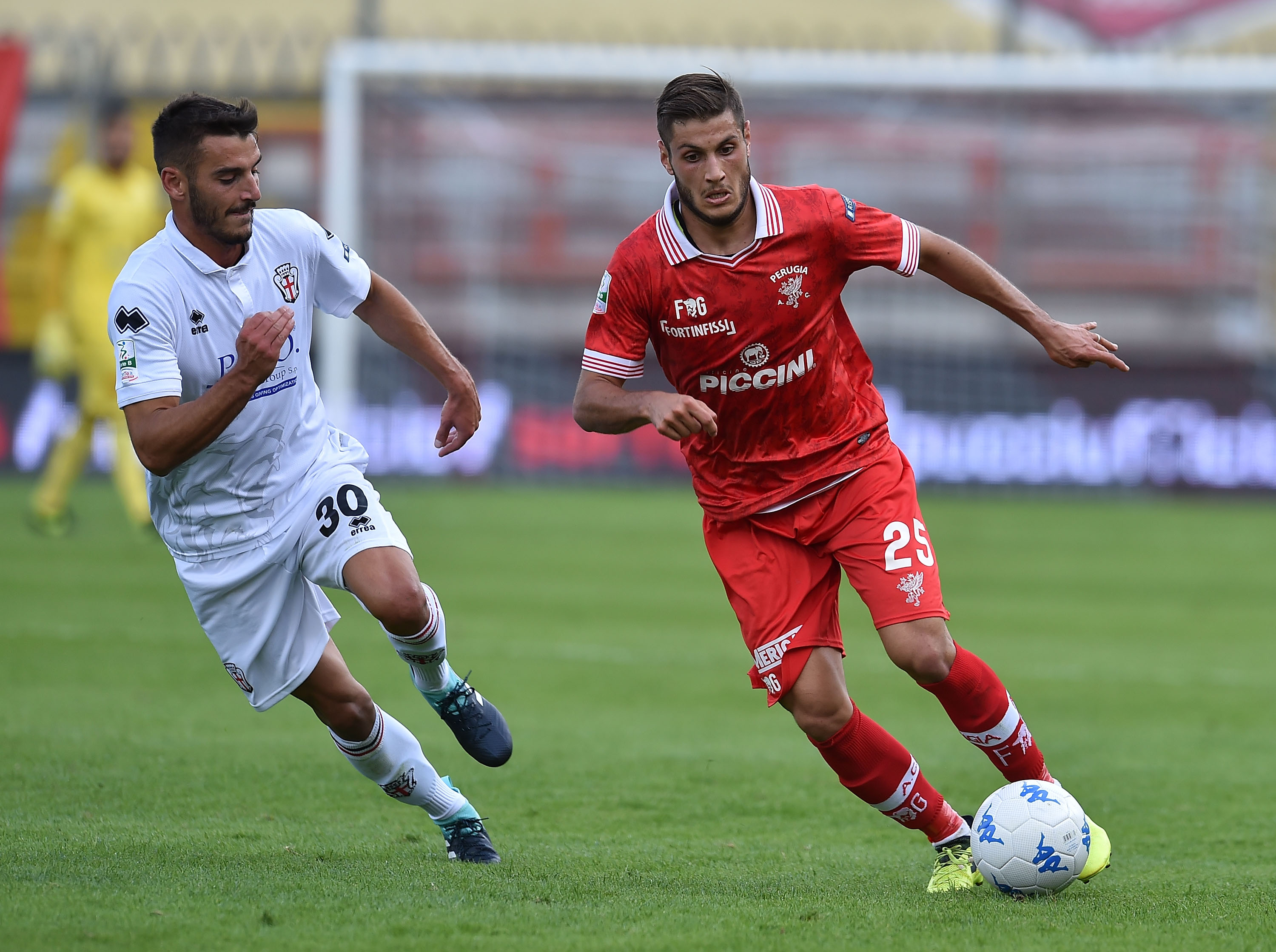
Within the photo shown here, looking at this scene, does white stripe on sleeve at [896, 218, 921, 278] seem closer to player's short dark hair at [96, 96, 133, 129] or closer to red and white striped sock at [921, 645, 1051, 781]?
red and white striped sock at [921, 645, 1051, 781]

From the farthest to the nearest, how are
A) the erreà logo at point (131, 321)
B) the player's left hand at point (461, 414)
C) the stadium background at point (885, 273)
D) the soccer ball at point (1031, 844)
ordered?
1. the stadium background at point (885, 273)
2. the player's left hand at point (461, 414)
3. the erreà logo at point (131, 321)
4. the soccer ball at point (1031, 844)

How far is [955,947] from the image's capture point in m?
3.85

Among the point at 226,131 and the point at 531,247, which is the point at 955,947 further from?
the point at 531,247

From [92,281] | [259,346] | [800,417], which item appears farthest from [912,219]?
[259,346]

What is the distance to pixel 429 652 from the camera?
4.75 m

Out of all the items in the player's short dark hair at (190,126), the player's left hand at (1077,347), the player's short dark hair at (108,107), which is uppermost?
the player's short dark hair at (108,107)

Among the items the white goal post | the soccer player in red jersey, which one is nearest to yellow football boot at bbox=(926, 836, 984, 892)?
the soccer player in red jersey

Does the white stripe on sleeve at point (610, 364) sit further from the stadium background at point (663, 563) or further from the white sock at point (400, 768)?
the stadium background at point (663, 563)

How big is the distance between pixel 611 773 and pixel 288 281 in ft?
8.25

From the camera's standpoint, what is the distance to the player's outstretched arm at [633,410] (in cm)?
428

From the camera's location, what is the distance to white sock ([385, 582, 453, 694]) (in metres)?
4.70

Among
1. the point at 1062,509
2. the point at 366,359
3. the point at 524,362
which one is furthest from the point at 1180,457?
the point at 366,359

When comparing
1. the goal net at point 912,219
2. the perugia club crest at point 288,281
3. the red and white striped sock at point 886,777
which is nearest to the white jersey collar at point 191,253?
the perugia club crest at point 288,281

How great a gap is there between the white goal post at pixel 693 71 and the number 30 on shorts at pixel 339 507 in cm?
1095
